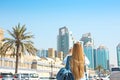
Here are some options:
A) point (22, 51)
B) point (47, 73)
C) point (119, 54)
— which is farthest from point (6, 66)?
point (119, 54)

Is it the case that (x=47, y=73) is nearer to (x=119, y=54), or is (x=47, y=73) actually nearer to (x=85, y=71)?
(x=119, y=54)

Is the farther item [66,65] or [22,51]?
[22,51]

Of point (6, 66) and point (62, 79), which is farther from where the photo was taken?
point (6, 66)

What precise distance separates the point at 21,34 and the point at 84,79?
34324 millimetres

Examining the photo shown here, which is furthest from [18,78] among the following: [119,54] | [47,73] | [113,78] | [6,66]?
[119,54]

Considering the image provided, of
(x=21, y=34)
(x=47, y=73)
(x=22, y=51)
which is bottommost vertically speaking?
(x=47, y=73)

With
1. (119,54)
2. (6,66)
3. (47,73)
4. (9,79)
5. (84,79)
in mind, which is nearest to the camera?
(84,79)

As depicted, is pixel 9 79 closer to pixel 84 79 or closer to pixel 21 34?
pixel 21 34

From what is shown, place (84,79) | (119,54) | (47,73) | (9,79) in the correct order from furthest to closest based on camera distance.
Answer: (119,54) → (47,73) → (9,79) → (84,79)

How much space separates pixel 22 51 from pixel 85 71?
112 feet

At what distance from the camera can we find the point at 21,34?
40.7 m

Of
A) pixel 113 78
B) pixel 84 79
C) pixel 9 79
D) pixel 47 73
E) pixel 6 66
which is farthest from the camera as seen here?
pixel 47 73

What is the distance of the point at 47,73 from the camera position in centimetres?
9031

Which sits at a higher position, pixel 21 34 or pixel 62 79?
pixel 21 34
